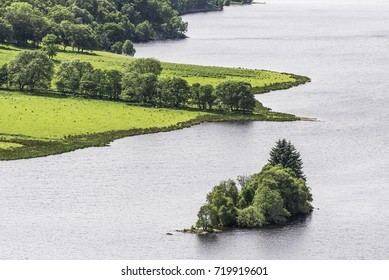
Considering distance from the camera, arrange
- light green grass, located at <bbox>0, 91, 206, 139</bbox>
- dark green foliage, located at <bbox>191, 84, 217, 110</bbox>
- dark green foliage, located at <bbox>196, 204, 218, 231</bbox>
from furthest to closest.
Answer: dark green foliage, located at <bbox>191, 84, 217, 110</bbox>
light green grass, located at <bbox>0, 91, 206, 139</bbox>
dark green foliage, located at <bbox>196, 204, 218, 231</bbox>

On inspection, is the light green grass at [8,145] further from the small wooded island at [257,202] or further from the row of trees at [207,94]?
the small wooded island at [257,202]

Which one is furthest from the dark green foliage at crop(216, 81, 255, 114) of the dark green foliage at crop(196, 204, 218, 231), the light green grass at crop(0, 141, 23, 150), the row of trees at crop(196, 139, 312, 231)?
the dark green foliage at crop(196, 204, 218, 231)

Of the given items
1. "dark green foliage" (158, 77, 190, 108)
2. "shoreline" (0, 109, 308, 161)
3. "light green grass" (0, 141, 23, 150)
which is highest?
"dark green foliage" (158, 77, 190, 108)

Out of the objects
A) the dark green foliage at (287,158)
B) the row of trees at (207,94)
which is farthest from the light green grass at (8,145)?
the dark green foliage at (287,158)

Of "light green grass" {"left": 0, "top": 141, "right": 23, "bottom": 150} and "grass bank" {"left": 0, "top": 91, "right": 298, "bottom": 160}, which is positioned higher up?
"grass bank" {"left": 0, "top": 91, "right": 298, "bottom": 160}

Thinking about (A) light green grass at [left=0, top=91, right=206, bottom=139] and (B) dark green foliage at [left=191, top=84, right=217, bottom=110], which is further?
(B) dark green foliage at [left=191, top=84, right=217, bottom=110]

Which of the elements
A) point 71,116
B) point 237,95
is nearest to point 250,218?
point 71,116

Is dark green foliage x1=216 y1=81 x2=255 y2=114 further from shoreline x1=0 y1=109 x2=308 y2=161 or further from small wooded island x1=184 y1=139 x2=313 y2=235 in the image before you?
small wooded island x1=184 y1=139 x2=313 y2=235

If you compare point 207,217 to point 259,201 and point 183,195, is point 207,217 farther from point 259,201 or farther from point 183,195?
point 183,195
